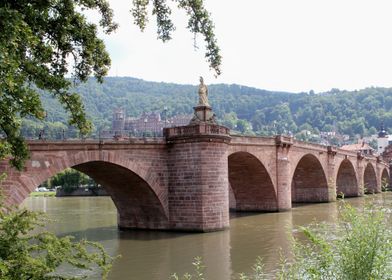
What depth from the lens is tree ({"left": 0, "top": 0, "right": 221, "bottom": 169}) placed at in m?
6.86

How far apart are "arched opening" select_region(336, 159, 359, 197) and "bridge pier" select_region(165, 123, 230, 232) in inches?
1523

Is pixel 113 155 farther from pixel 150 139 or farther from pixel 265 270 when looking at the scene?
pixel 265 270

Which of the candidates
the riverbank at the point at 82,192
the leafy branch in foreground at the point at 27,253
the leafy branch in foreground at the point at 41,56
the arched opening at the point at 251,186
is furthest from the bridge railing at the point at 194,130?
the riverbank at the point at 82,192

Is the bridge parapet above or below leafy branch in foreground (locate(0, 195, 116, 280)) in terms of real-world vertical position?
above

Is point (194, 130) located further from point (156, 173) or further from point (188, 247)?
point (188, 247)

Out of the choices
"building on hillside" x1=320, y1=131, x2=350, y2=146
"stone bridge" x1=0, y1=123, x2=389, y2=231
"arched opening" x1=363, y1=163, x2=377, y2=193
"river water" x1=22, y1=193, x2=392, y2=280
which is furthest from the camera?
"building on hillside" x1=320, y1=131, x2=350, y2=146

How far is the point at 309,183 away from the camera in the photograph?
2000 inches

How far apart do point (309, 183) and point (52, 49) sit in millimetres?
44597

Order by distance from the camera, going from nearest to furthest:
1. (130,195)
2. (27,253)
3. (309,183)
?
(27,253) < (130,195) < (309,183)

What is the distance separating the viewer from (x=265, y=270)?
1602cm

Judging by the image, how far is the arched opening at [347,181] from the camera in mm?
61497

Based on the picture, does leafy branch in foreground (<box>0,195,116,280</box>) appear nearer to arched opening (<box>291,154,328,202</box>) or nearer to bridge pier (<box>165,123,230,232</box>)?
bridge pier (<box>165,123,230,232</box>)

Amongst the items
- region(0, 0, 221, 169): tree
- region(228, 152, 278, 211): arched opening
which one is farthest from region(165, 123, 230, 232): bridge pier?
region(0, 0, 221, 169): tree

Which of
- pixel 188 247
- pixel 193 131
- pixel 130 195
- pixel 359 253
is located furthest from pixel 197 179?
pixel 359 253
